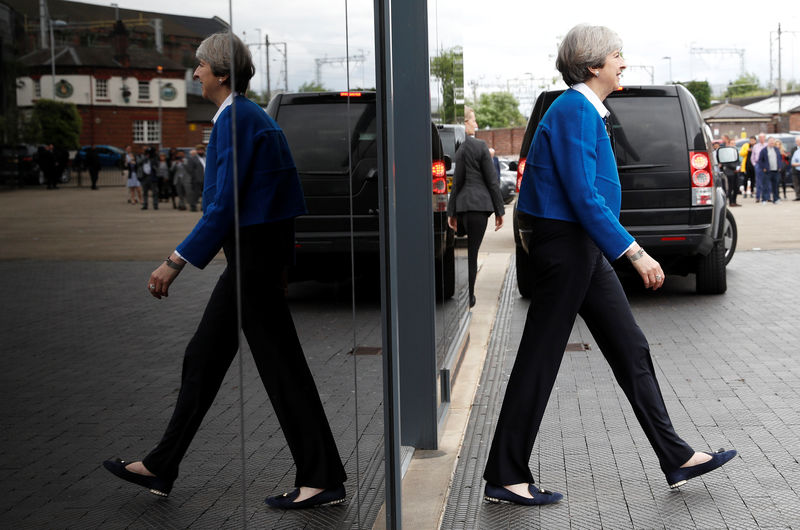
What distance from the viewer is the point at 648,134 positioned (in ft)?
30.5

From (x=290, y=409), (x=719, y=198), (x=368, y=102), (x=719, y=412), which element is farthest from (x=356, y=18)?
(x=719, y=198)

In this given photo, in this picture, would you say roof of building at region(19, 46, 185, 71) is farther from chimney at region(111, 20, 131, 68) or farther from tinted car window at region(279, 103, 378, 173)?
tinted car window at region(279, 103, 378, 173)

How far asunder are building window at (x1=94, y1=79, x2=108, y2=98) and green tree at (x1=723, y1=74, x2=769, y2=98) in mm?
148403

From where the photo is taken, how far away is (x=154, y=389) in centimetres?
170

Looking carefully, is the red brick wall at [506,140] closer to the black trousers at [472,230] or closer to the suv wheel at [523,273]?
the suv wheel at [523,273]

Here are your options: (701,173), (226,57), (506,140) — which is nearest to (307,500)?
(226,57)

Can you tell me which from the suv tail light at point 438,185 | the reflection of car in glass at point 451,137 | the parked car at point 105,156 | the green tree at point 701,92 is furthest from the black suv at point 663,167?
the green tree at point 701,92

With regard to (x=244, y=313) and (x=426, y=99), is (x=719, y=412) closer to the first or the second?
(x=426, y=99)

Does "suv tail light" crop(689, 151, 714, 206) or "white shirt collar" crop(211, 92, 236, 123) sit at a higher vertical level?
"white shirt collar" crop(211, 92, 236, 123)

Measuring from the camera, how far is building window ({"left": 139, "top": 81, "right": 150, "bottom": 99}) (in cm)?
158

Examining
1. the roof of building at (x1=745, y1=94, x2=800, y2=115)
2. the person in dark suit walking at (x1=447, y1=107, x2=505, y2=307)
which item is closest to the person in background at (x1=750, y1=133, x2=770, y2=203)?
the person in dark suit walking at (x1=447, y1=107, x2=505, y2=307)

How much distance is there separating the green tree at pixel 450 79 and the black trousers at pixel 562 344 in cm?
199

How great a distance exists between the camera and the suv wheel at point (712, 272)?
9.87 meters

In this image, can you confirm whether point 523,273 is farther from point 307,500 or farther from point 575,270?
point 307,500
